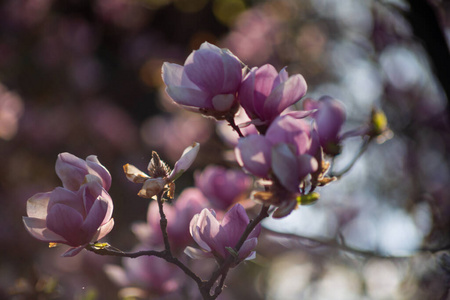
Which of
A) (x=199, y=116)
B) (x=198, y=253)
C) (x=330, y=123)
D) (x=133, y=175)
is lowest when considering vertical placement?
(x=199, y=116)

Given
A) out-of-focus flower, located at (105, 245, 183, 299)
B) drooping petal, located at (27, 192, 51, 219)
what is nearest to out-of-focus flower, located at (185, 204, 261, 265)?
drooping petal, located at (27, 192, 51, 219)

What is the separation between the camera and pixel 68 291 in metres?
2.45

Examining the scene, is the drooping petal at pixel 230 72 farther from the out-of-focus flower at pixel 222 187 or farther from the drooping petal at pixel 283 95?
the out-of-focus flower at pixel 222 187

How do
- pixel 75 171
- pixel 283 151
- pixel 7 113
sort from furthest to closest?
pixel 7 113, pixel 75 171, pixel 283 151

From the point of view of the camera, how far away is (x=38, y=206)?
2.21 feet

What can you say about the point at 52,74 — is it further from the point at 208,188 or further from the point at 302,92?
the point at 302,92

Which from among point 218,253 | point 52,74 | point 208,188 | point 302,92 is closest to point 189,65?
point 302,92

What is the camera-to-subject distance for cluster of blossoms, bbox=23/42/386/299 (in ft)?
1.98

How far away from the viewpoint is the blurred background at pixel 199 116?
4.79ft

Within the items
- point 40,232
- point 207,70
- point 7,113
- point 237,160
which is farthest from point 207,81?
point 7,113

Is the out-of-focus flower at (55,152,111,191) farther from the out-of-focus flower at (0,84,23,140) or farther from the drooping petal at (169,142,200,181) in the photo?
the out-of-focus flower at (0,84,23,140)

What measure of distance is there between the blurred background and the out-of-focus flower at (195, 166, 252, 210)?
0.05 meters

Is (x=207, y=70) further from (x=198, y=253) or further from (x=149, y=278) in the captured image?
(x=149, y=278)

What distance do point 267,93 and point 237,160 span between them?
109 millimetres
